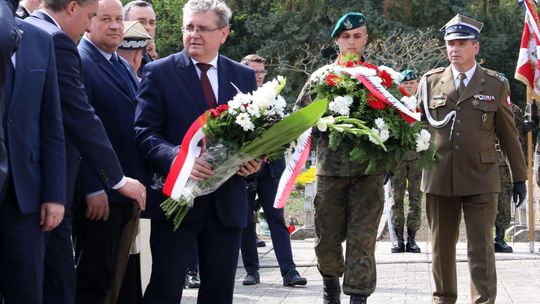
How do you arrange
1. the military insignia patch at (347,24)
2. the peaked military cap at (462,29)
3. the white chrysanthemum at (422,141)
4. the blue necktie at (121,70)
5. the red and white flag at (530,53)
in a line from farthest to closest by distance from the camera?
the red and white flag at (530,53), the peaked military cap at (462,29), the military insignia patch at (347,24), the white chrysanthemum at (422,141), the blue necktie at (121,70)

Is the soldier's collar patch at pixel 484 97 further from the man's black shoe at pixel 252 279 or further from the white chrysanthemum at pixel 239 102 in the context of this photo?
the man's black shoe at pixel 252 279

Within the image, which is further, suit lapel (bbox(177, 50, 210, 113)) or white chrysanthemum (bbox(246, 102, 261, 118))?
suit lapel (bbox(177, 50, 210, 113))

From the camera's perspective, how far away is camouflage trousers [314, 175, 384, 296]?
27.7ft

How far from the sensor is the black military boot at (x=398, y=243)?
47.3 ft

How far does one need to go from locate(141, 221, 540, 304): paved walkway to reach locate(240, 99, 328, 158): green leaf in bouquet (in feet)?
6.65

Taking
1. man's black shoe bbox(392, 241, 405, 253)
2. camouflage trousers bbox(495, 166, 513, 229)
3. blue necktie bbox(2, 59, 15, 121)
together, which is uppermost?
blue necktie bbox(2, 59, 15, 121)

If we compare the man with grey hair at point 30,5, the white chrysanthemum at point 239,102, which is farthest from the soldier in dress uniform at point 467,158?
the man with grey hair at point 30,5

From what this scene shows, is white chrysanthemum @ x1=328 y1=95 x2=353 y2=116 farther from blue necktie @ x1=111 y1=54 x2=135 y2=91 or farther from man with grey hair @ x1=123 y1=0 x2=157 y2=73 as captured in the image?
man with grey hair @ x1=123 y1=0 x2=157 y2=73

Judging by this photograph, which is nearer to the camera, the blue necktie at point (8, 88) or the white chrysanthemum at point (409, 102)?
the blue necktie at point (8, 88)

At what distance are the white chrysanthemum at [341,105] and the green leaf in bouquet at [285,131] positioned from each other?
182 cm

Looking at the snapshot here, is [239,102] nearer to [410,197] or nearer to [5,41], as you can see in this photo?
[5,41]

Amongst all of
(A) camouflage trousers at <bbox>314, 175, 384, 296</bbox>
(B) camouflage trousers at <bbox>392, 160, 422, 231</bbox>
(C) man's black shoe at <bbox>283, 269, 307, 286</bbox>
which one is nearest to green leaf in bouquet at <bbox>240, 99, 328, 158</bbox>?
(A) camouflage trousers at <bbox>314, 175, 384, 296</bbox>

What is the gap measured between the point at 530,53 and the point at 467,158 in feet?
17.4

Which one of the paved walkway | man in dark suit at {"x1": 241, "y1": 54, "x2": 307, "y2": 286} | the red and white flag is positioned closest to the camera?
the paved walkway
